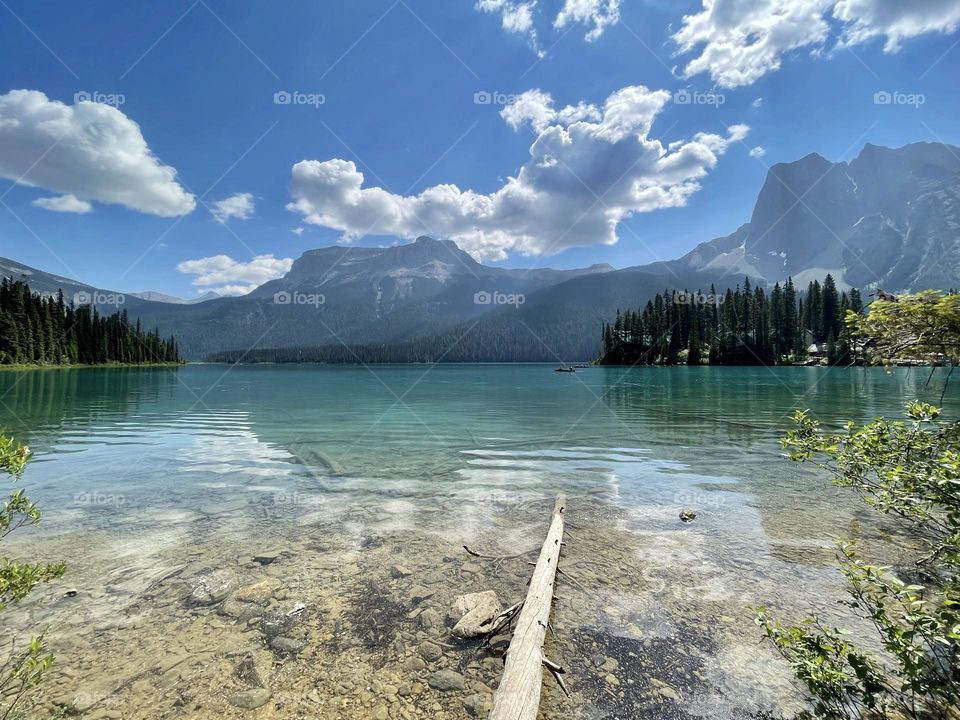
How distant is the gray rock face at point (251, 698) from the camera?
578cm

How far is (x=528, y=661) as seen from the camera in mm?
6066

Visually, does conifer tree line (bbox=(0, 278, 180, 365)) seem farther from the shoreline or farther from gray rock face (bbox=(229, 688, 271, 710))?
gray rock face (bbox=(229, 688, 271, 710))

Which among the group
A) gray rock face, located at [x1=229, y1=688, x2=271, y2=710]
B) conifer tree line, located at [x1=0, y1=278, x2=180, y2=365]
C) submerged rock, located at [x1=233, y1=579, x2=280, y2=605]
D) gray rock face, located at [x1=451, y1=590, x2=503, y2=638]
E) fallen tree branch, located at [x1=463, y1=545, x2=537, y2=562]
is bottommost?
fallen tree branch, located at [x1=463, y1=545, x2=537, y2=562]

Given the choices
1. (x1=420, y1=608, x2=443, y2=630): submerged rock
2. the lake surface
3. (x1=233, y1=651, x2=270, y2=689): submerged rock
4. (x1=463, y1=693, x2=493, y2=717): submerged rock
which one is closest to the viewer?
(x1=463, y1=693, x2=493, y2=717): submerged rock

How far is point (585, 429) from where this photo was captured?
30.9 m

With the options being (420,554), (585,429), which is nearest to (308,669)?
(420,554)

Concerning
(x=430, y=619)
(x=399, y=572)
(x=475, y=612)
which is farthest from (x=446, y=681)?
(x=399, y=572)

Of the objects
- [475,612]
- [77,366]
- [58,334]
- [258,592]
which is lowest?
[258,592]

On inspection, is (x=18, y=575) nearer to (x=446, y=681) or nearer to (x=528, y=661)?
(x=446, y=681)

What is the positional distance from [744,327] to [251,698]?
18784cm

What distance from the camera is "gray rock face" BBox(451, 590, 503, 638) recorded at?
7.18 m

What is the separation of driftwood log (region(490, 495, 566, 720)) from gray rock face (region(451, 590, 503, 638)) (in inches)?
24.9

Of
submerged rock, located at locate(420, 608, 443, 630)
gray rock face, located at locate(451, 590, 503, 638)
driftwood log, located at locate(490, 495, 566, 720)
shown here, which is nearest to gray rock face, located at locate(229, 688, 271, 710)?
submerged rock, located at locate(420, 608, 443, 630)

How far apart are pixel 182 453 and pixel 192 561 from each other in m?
15.5
